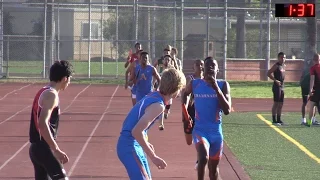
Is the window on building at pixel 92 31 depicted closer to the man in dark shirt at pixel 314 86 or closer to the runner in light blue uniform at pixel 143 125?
the man in dark shirt at pixel 314 86

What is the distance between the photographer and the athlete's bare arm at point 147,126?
7.28 m

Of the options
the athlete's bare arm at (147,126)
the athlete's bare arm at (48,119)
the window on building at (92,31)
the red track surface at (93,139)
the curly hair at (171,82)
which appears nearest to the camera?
the athlete's bare arm at (147,126)

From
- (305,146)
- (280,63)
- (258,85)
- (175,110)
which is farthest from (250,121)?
(258,85)

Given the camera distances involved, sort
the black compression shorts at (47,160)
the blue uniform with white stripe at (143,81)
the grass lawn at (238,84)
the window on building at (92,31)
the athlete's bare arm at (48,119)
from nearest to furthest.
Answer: the athlete's bare arm at (48,119), the black compression shorts at (47,160), the blue uniform with white stripe at (143,81), the grass lawn at (238,84), the window on building at (92,31)

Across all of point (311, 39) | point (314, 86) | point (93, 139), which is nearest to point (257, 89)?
point (311, 39)

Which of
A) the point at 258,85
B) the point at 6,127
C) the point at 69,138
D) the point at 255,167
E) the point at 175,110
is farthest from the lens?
the point at 258,85

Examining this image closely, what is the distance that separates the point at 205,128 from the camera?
10.7 metres

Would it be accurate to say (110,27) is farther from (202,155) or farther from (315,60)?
(202,155)

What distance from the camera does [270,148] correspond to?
1642 centimetres

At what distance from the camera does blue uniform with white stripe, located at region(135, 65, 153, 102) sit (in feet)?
58.0

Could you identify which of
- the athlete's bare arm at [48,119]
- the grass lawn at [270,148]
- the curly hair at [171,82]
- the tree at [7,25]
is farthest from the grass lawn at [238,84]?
the curly hair at [171,82]

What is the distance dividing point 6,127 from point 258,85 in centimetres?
2131

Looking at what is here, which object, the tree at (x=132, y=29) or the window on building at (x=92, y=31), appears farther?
the window on building at (x=92, y=31)

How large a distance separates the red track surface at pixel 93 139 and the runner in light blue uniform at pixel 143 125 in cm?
490
